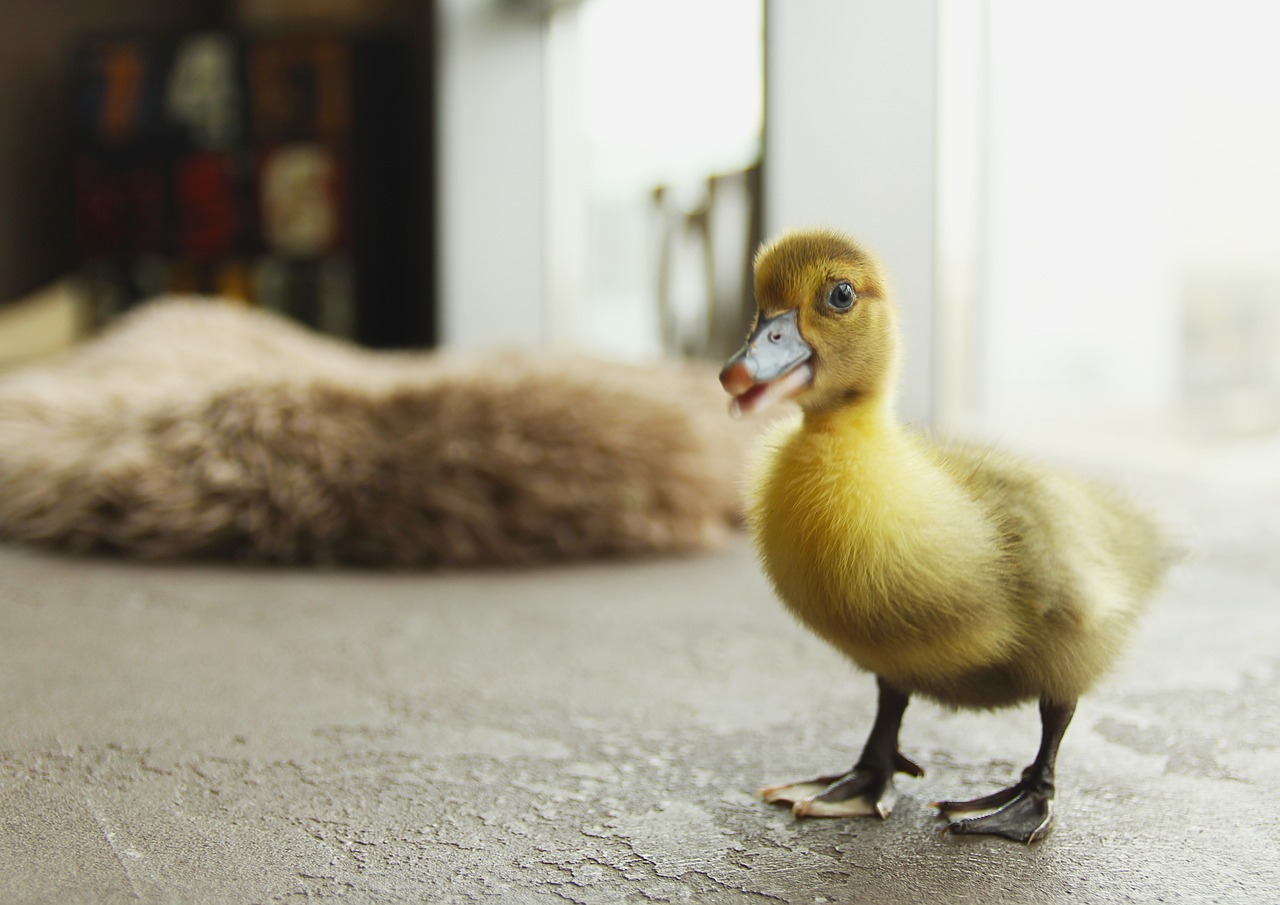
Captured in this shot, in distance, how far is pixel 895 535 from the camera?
72 centimetres

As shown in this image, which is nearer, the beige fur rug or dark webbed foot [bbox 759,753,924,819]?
dark webbed foot [bbox 759,753,924,819]

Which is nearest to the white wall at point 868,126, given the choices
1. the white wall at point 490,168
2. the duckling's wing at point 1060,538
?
the duckling's wing at point 1060,538

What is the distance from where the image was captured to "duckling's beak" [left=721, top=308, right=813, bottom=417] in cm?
72

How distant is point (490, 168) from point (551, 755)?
3134 millimetres

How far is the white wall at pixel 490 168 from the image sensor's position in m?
3.81

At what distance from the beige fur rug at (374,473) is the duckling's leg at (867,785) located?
3.00ft

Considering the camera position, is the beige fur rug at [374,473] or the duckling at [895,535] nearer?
the duckling at [895,535]

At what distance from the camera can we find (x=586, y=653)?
127cm

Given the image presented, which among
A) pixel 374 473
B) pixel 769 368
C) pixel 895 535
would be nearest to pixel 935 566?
pixel 895 535

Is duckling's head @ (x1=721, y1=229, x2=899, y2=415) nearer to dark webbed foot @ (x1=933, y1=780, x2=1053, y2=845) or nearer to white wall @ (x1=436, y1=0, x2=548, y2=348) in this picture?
dark webbed foot @ (x1=933, y1=780, x2=1053, y2=845)

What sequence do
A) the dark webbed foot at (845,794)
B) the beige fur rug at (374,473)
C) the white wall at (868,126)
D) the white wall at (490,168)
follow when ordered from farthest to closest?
the white wall at (490,168) < the white wall at (868,126) < the beige fur rug at (374,473) < the dark webbed foot at (845,794)

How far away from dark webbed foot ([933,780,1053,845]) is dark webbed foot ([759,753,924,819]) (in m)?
0.05

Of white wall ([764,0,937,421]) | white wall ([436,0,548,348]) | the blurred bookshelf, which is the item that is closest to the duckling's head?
white wall ([764,0,937,421])

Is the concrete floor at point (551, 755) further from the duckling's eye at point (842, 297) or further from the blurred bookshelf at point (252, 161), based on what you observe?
the blurred bookshelf at point (252, 161)
